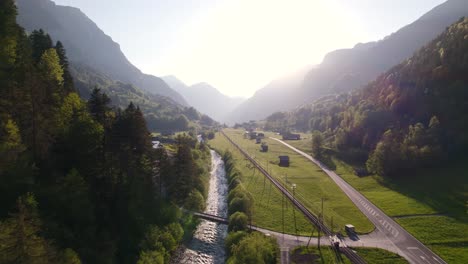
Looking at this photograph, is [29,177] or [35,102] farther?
[35,102]

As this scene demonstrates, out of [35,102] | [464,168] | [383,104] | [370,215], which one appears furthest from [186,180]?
[383,104]

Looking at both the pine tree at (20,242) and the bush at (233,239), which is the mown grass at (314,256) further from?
the pine tree at (20,242)

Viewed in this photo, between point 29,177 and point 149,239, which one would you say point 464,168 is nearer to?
point 149,239

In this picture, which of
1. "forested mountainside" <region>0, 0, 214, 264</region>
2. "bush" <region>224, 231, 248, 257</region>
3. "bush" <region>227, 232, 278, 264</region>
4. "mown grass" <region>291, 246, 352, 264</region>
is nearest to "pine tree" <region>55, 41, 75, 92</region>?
"forested mountainside" <region>0, 0, 214, 264</region>

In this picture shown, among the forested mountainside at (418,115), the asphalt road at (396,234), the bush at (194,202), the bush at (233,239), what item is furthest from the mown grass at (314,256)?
the forested mountainside at (418,115)

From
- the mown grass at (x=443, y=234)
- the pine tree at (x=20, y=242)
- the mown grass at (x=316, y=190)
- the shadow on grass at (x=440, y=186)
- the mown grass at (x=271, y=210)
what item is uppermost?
the pine tree at (x=20, y=242)

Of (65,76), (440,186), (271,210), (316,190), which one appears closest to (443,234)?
(440,186)

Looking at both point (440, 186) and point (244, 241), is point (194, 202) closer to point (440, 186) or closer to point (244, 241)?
point (244, 241)
